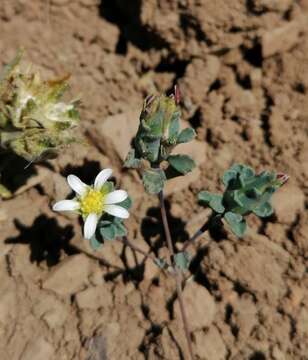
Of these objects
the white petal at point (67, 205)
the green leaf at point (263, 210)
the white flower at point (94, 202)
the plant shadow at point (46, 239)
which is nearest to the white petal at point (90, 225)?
the white flower at point (94, 202)

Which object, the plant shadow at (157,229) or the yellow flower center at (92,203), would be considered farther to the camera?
the plant shadow at (157,229)

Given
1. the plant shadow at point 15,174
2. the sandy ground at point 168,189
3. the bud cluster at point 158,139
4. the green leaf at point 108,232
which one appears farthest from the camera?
the plant shadow at point 15,174

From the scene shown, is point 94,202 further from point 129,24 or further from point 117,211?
point 129,24

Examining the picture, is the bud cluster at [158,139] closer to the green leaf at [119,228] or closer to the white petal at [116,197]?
the white petal at [116,197]

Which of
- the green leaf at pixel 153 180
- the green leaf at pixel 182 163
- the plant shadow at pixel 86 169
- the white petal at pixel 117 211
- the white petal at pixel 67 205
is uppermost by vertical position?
the green leaf at pixel 182 163

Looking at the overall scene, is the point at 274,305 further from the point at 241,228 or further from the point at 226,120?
the point at 226,120
